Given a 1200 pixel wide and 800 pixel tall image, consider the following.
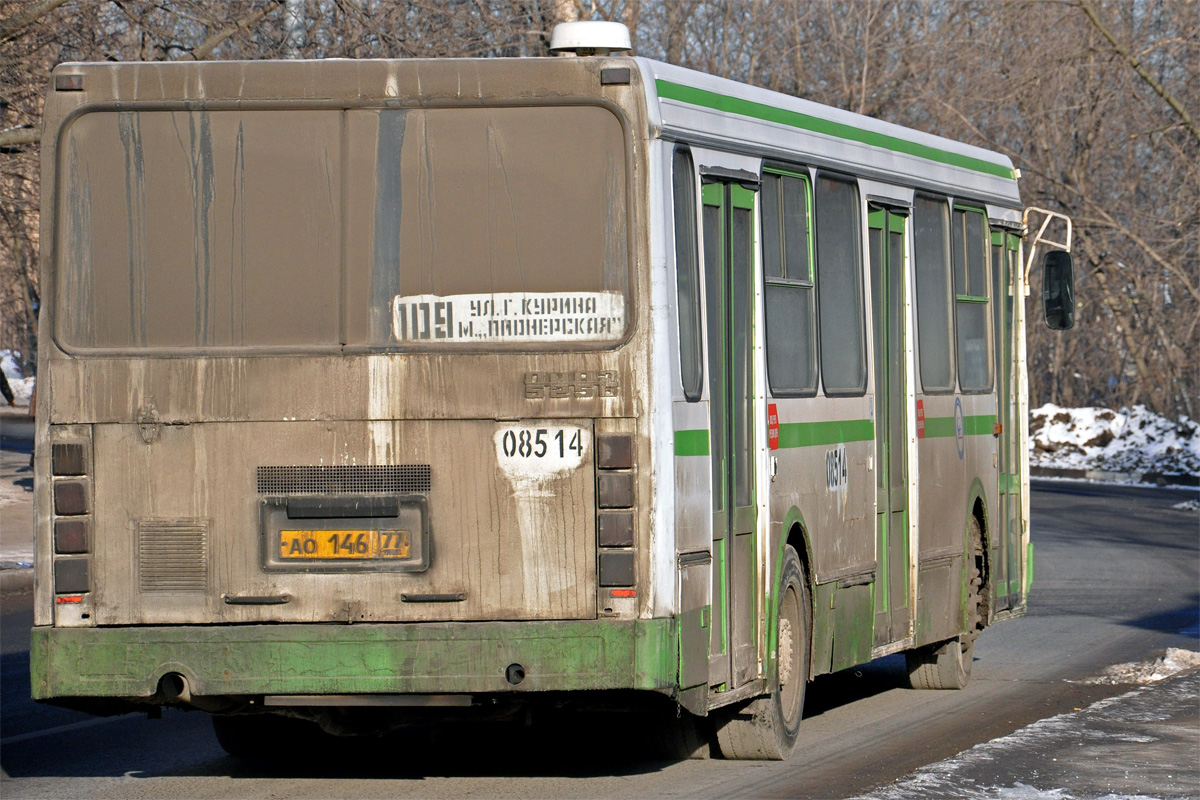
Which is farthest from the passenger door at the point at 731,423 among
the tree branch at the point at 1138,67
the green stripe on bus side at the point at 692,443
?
the tree branch at the point at 1138,67

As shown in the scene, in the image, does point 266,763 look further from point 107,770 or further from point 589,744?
point 589,744

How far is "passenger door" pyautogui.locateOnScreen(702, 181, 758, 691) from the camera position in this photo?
309 inches

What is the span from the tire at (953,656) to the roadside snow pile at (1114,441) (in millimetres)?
25233

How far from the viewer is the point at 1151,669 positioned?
12312mm

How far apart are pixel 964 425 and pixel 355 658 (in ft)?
17.8

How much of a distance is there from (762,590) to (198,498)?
246 cm

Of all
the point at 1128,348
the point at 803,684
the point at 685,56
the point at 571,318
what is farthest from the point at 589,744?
the point at 1128,348

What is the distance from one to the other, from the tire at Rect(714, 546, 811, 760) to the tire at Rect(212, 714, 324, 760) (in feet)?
6.66

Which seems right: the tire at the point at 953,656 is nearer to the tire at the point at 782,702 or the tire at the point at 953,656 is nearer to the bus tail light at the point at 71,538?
the tire at the point at 782,702

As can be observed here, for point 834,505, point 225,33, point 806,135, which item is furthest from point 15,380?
point 806,135

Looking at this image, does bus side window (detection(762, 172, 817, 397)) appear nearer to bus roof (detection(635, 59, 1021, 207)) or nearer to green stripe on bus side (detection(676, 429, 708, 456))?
bus roof (detection(635, 59, 1021, 207))

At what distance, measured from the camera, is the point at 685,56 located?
30.8 m

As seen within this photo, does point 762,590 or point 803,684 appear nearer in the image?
point 762,590

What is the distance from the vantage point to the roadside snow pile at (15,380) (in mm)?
63509
